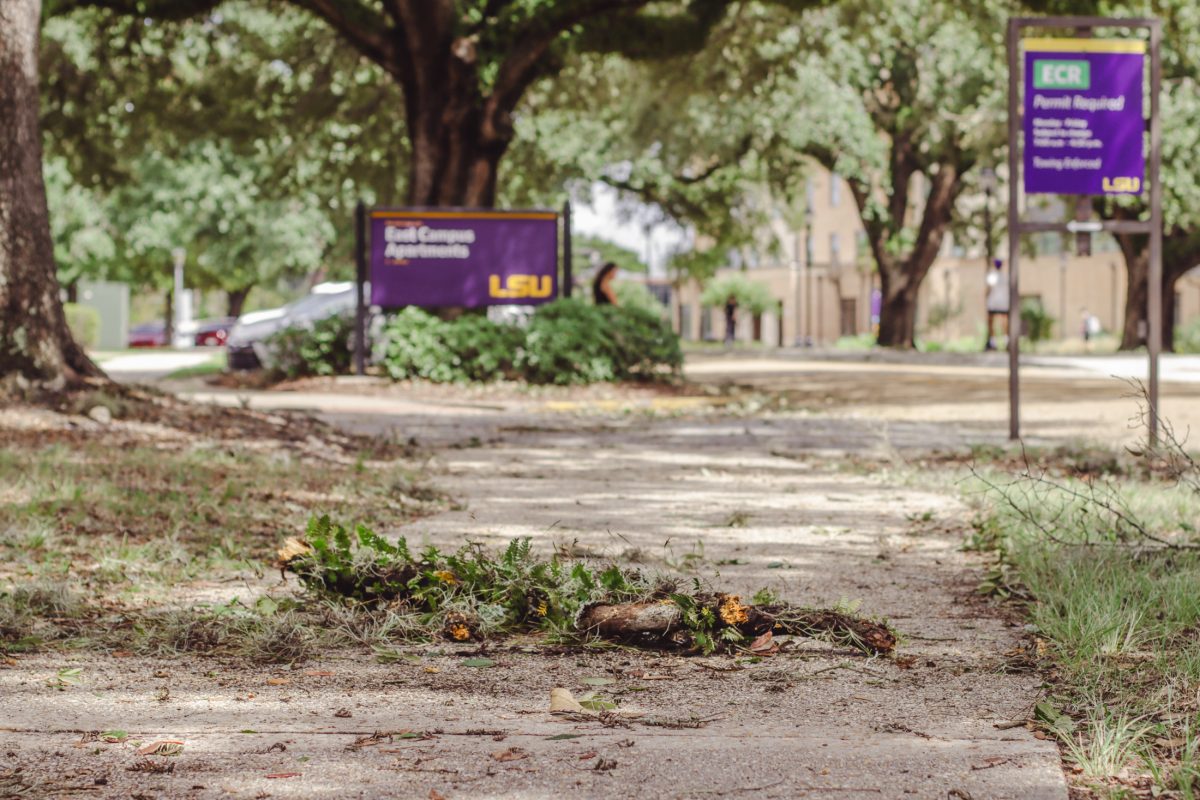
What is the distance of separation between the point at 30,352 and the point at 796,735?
7.52 meters

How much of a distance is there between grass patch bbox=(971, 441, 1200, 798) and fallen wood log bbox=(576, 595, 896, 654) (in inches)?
18.8

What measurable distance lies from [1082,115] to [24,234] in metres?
6.98

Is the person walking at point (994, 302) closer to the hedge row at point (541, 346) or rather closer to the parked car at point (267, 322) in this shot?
the parked car at point (267, 322)

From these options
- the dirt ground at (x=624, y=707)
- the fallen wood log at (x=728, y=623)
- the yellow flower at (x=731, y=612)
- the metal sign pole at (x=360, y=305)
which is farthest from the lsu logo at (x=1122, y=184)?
the metal sign pole at (x=360, y=305)

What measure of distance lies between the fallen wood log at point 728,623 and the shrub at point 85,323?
4008cm

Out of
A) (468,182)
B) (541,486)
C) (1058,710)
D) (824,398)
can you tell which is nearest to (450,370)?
(468,182)

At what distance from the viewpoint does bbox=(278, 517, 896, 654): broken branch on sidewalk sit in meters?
4.39

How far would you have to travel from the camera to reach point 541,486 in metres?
8.64

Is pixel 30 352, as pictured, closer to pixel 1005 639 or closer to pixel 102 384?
pixel 102 384

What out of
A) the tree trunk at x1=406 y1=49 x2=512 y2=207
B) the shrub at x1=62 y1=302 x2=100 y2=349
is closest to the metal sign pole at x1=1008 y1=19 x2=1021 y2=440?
the tree trunk at x1=406 y1=49 x2=512 y2=207

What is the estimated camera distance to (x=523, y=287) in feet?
63.8

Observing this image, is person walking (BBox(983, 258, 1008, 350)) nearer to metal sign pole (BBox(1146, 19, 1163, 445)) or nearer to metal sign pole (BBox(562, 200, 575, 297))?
metal sign pole (BBox(562, 200, 575, 297))

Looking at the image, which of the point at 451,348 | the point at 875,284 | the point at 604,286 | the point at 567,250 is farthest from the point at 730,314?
the point at 875,284

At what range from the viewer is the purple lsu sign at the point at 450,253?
19062 mm
